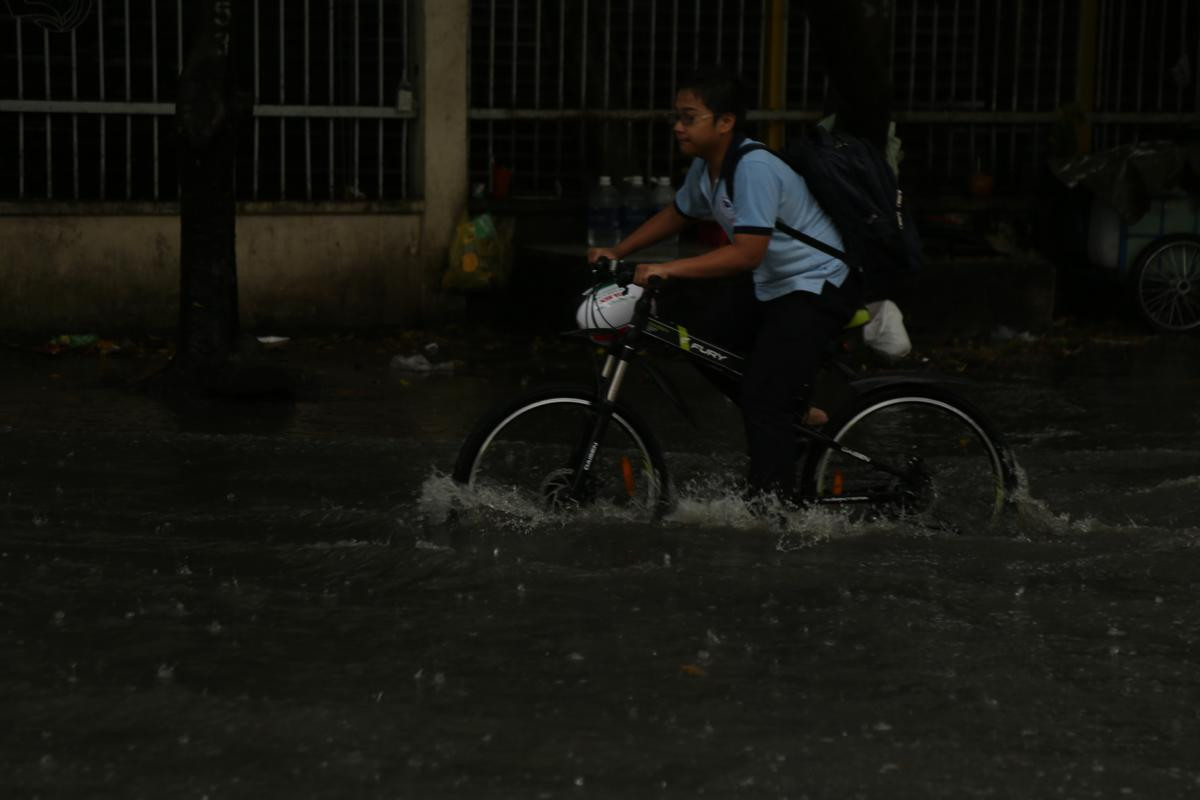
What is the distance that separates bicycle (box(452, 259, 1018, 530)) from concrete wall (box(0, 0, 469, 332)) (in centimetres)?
560

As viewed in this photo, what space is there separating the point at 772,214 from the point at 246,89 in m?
6.25

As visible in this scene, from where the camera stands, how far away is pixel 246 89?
11891mm

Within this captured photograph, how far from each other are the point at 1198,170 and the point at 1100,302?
1.34 metres

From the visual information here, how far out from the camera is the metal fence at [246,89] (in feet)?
40.1

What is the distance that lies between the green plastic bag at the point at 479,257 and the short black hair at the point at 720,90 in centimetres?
590

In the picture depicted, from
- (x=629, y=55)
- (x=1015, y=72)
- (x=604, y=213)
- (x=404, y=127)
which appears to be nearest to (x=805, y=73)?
(x=629, y=55)

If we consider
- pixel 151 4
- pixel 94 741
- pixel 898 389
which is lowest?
pixel 94 741

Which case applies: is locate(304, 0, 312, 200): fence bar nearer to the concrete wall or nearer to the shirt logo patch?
the concrete wall

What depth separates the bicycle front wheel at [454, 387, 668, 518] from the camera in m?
6.58

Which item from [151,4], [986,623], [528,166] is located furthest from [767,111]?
[986,623]

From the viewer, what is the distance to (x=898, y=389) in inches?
274

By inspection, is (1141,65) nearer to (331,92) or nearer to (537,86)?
(537,86)

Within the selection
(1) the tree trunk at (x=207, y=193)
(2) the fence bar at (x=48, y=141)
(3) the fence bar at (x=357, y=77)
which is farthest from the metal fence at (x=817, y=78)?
(1) the tree trunk at (x=207, y=193)

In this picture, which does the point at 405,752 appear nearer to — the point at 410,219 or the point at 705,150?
the point at 705,150
